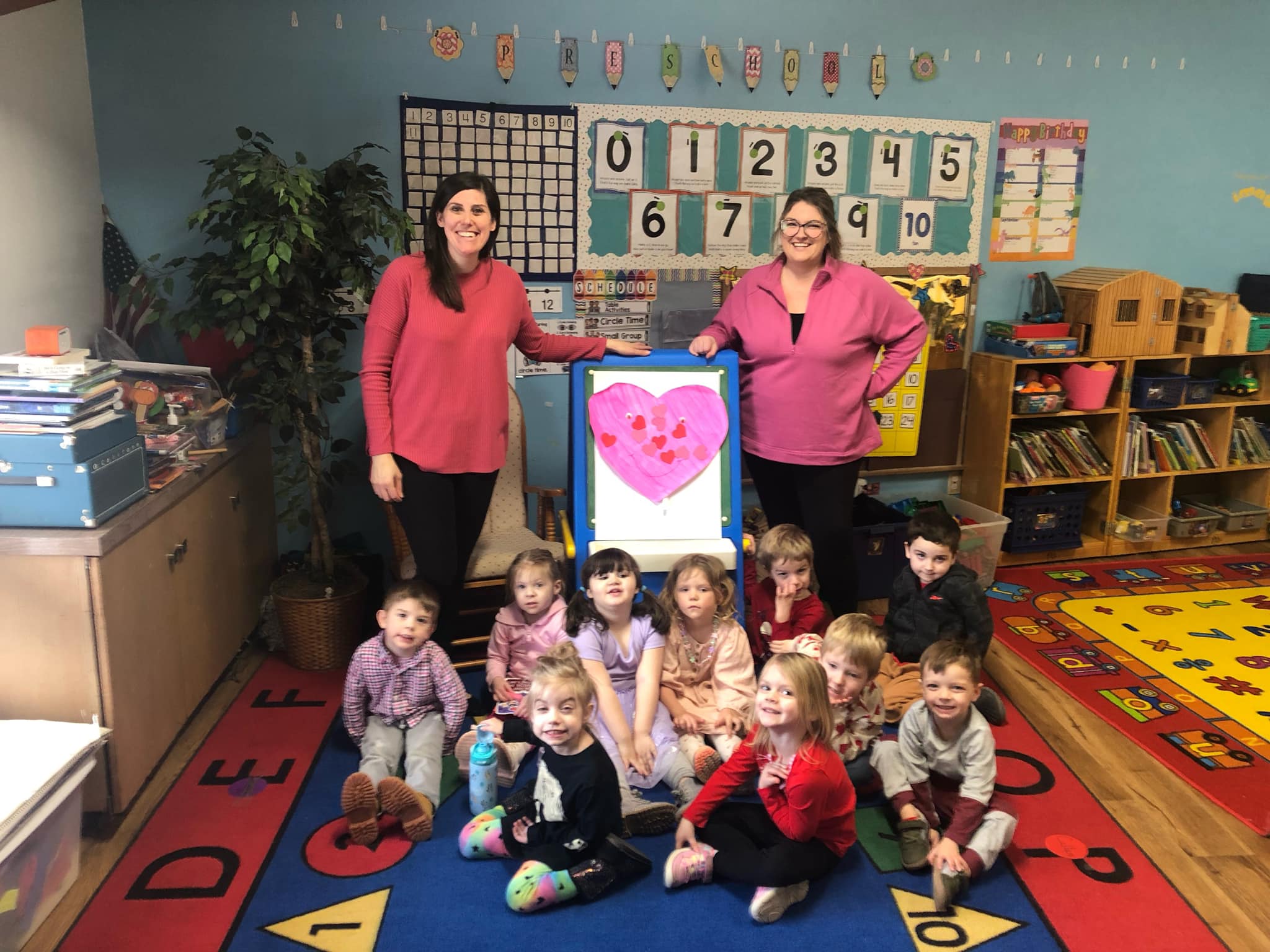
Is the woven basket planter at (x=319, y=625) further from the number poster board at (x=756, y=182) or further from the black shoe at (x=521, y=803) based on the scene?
the number poster board at (x=756, y=182)

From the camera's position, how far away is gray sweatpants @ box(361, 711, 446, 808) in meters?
2.34

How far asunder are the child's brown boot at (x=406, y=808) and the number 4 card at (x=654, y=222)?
221 cm

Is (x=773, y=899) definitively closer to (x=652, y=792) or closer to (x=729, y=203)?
(x=652, y=792)

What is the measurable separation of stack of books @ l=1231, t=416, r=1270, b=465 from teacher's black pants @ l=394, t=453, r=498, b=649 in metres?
3.56

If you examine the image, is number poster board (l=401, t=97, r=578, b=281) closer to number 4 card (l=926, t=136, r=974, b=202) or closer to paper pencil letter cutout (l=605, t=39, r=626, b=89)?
paper pencil letter cutout (l=605, t=39, r=626, b=89)

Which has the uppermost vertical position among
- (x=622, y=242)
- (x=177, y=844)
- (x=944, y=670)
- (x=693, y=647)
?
(x=622, y=242)

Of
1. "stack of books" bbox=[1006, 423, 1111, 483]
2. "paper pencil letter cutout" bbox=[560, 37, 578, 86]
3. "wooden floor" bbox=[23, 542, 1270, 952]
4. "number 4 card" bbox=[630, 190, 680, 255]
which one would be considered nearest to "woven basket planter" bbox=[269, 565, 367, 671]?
"wooden floor" bbox=[23, 542, 1270, 952]

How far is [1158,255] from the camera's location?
425 centimetres

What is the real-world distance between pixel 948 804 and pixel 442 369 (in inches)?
66.8

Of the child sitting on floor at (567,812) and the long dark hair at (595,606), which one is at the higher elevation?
the long dark hair at (595,606)

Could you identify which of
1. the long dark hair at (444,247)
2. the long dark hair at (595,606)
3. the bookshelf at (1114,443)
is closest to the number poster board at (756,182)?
the bookshelf at (1114,443)

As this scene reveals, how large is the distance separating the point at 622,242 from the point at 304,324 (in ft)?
4.21

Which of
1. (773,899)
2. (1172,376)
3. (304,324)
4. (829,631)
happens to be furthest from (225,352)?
(1172,376)

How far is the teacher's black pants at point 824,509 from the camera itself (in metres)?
2.86
